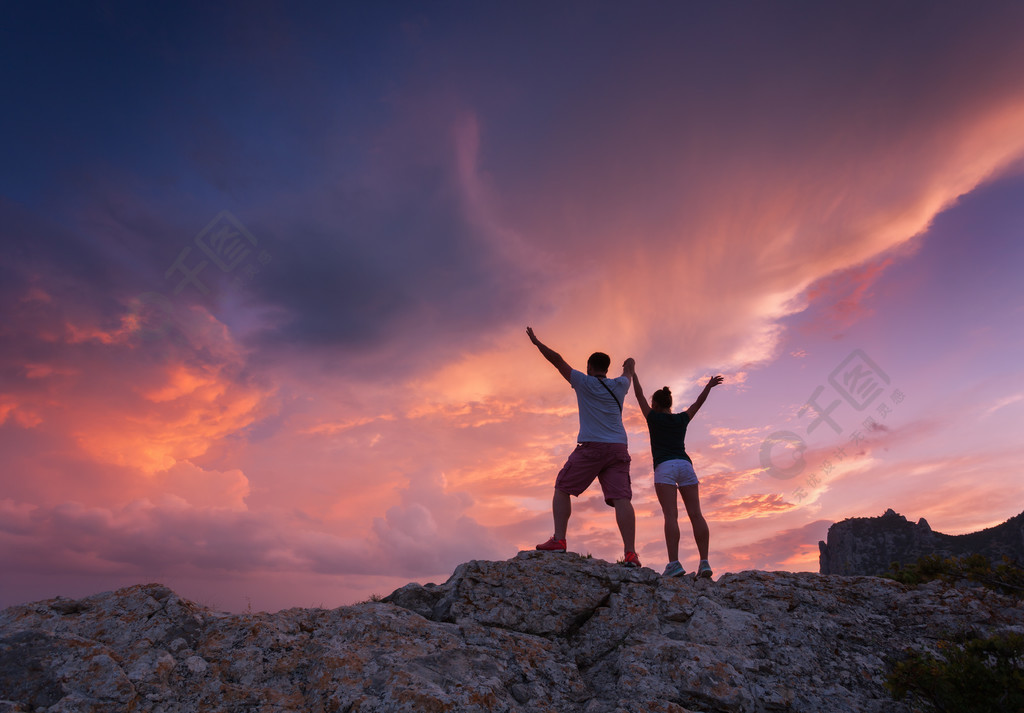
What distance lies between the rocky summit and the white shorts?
2267 millimetres

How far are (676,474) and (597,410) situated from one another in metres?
2.26

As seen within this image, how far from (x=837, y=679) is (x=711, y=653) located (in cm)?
156

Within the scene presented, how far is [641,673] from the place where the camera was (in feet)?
19.6

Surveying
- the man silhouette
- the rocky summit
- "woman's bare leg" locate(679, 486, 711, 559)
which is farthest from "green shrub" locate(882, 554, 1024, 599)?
the man silhouette

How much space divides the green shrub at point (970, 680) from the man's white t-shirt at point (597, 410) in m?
5.07

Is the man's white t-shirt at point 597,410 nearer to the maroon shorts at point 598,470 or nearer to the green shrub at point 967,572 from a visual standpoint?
the maroon shorts at point 598,470

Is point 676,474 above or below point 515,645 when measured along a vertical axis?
above

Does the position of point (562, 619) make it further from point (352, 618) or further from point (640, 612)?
point (352, 618)

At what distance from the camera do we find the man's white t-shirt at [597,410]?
973 centimetres

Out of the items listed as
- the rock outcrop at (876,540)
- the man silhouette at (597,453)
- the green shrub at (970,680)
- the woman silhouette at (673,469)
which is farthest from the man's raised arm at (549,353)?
the rock outcrop at (876,540)

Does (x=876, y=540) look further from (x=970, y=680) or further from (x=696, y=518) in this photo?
(x=970, y=680)

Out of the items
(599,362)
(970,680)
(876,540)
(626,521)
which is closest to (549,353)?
(599,362)

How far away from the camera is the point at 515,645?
6.42 m

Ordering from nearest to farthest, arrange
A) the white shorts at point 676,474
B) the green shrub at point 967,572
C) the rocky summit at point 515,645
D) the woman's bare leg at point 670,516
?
the rocky summit at point 515,645, the green shrub at point 967,572, the woman's bare leg at point 670,516, the white shorts at point 676,474
